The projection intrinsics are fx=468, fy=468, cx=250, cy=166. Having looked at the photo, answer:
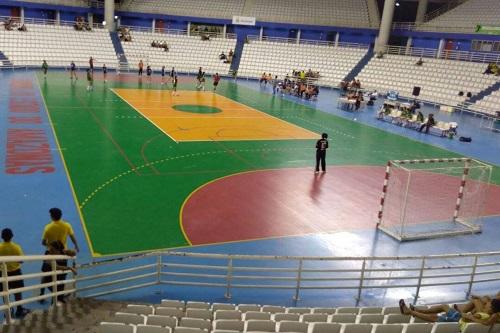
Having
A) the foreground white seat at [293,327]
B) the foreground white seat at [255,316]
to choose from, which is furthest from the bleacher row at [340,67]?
the foreground white seat at [293,327]

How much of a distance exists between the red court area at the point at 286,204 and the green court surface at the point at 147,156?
668mm

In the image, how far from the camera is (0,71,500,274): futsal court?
12.3 m

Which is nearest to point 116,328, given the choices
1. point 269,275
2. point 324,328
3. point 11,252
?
point 324,328

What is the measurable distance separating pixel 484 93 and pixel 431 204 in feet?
90.3

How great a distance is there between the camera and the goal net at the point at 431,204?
44.2 ft

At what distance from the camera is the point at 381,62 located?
4912 cm

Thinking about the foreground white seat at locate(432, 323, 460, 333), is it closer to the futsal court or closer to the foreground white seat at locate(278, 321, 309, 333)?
the foreground white seat at locate(278, 321, 309, 333)

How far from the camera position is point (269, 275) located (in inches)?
418

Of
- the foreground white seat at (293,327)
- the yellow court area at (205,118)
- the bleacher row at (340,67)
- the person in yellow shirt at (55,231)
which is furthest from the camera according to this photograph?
the bleacher row at (340,67)

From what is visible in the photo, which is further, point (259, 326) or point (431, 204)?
point (431, 204)

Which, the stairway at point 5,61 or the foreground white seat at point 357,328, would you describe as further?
the stairway at point 5,61

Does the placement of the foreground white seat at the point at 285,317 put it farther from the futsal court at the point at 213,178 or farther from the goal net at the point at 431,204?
the goal net at the point at 431,204

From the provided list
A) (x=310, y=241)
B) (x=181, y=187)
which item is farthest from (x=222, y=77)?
(x=310, y=241)

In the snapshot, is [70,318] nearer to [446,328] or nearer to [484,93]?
[446,328]
